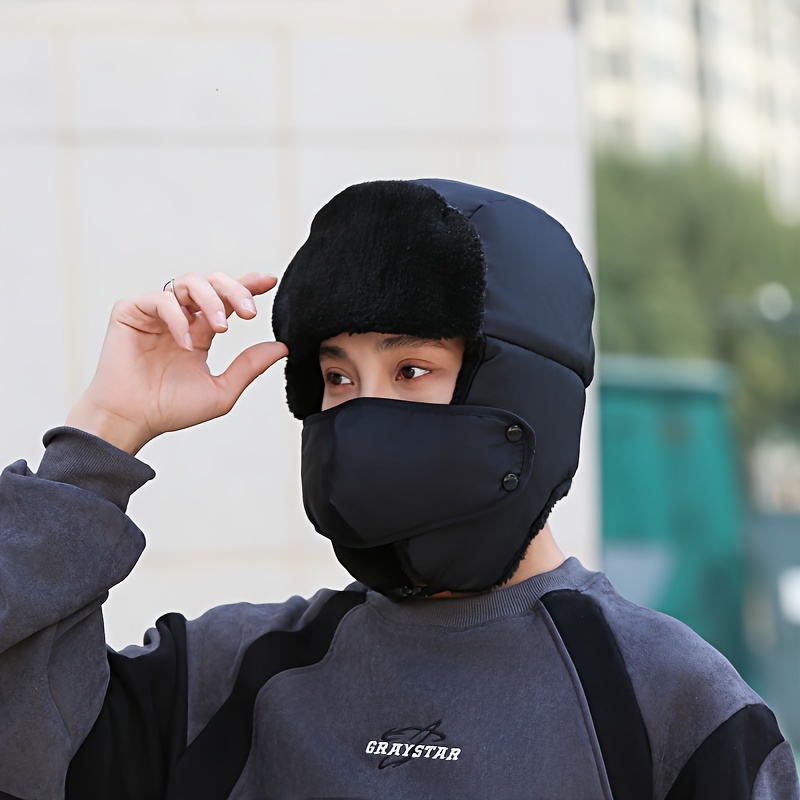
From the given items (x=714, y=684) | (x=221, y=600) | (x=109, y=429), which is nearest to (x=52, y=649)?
(x=109, y=429)

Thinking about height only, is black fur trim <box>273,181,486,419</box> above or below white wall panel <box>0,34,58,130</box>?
below

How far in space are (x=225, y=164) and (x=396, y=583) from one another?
2522 mm

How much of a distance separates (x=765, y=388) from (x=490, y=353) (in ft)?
40.8

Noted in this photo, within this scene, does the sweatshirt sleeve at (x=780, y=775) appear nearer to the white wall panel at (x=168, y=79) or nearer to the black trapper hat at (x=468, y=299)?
the black trapper hat at (x=468, y=299)

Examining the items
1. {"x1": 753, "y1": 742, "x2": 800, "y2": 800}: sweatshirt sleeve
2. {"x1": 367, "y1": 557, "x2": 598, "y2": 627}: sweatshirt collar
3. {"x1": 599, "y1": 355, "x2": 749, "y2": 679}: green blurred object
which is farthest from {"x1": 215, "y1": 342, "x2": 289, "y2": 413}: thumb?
{"x1": 599, "y1": 355, "x2": 749, "y2": 679}: green blurred object

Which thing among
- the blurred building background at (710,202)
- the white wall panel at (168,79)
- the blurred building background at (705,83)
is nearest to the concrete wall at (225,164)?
the white wall panel at (168,79)

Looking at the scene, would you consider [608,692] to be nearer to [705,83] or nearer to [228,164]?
[228,164]

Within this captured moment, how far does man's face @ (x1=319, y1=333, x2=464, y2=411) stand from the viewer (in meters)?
1.75

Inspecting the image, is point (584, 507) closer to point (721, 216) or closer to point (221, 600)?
point (221, 600)

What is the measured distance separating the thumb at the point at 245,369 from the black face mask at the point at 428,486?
178 millimetres

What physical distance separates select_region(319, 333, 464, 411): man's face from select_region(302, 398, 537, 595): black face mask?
28 millimetres

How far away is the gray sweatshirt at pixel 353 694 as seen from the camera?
164 cm

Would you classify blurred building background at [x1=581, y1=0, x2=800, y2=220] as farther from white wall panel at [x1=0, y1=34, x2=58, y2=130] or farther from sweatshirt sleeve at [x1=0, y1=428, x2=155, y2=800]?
sweatshirt sleeve at [x1=0, y1=428, x2=155, y2=800]

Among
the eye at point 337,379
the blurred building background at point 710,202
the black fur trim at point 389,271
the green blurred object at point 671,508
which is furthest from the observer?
the blurred building background at point 710,202
